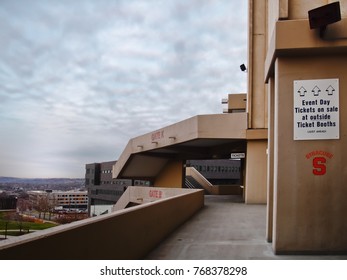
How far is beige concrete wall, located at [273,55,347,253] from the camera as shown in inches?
263

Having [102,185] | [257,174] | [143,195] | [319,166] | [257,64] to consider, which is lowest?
[102,185]

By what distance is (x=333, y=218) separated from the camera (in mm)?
6676

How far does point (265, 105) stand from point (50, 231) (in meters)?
17.6

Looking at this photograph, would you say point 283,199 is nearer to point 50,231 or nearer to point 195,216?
point 50,231

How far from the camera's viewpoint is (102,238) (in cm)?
500

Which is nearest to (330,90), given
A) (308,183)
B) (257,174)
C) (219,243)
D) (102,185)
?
(308,183)

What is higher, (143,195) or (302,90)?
(302,90)

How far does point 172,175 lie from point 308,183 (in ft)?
88.5

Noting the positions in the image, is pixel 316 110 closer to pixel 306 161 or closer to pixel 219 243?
pixel 306 161

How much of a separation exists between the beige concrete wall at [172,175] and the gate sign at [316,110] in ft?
84.0

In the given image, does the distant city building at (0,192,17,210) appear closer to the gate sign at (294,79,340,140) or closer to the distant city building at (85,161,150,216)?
the distant city building at (85,161,150,216)

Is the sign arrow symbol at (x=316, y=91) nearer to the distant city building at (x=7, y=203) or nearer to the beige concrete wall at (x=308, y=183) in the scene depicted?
the beige concrete wall at (x=308, y=183)

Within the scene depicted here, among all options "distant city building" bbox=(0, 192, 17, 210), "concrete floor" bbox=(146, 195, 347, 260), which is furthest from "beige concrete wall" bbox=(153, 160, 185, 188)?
"distant city building" bbox=(0, 192, 17, 210)

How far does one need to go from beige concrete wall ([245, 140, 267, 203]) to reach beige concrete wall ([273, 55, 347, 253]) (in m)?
12.7
